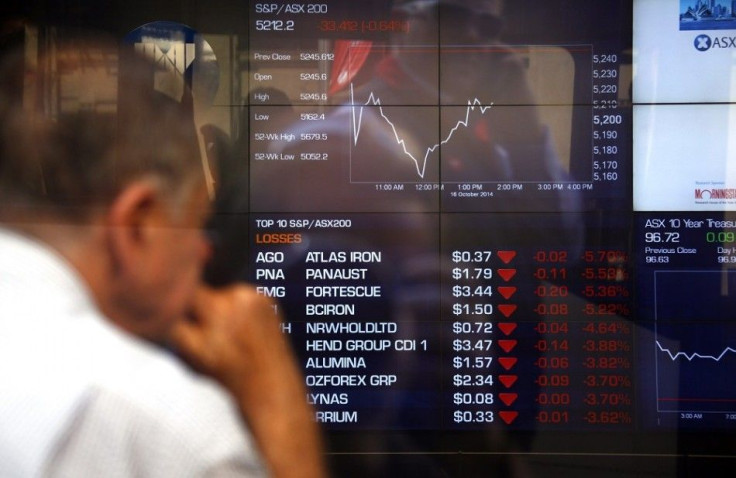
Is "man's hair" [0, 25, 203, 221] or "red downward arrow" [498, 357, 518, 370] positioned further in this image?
"red downward arrow" [498, 357, 518, 370]

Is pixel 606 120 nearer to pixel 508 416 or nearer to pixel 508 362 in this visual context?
pixel 508 362

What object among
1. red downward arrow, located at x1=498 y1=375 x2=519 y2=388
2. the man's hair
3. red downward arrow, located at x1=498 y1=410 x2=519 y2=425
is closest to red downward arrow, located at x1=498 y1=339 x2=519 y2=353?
red downward arrow, located at x1=498 y1=375 x2=519 y2=388

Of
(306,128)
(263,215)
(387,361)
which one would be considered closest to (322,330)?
(387,361)

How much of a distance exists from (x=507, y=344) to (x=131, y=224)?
2.48 metres

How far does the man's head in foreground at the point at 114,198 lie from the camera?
141cm

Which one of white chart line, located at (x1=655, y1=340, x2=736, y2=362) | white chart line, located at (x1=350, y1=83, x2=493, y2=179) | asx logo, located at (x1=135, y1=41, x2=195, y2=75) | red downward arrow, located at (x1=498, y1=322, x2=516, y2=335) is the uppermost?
asx logo, located at (x1=135, y1=41, x2=195, y2=75)

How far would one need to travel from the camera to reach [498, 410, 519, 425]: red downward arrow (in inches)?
145

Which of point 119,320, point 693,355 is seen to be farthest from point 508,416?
point 119,320

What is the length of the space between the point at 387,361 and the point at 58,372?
100 inches

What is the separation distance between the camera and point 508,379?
3688 millimetres

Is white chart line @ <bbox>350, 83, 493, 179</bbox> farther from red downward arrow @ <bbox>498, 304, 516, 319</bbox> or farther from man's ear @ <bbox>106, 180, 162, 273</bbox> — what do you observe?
man's ear @ <bbox>106, 180, 162, 273</bbox>

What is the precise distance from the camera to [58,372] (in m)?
1.17

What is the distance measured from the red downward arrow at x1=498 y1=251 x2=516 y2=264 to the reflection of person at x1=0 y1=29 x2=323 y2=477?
1844 mm

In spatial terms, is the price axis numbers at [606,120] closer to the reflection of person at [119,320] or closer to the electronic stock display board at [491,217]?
the electronic stock display board at [491,217]
